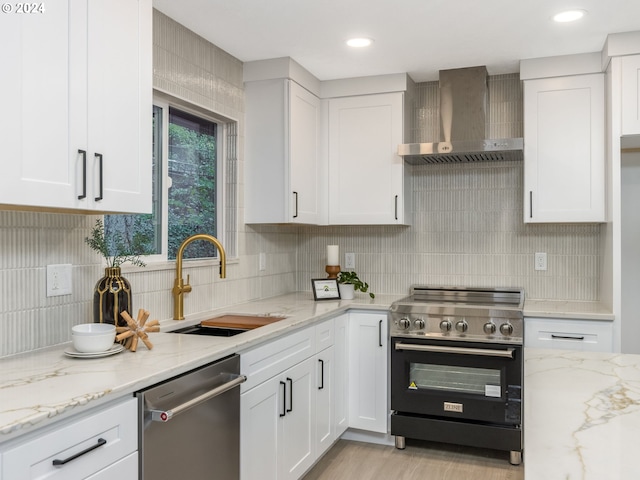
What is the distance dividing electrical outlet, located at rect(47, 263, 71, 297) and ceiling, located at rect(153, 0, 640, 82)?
1.29 m

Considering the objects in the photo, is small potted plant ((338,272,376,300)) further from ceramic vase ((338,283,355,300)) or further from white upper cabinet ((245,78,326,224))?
white upper cabinet ((245,78,326,224))

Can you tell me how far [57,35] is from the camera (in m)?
1.67

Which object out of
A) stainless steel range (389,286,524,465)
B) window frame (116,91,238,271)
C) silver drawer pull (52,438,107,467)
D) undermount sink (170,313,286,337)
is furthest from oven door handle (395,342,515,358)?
silver drawer pull (52,438,107,467)

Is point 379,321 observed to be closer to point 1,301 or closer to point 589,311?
point 589,311

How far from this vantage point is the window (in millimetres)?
2710

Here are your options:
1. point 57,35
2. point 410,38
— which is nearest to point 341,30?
point 410,38

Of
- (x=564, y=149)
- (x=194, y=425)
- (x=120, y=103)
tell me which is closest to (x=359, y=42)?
(x=564, y=149)

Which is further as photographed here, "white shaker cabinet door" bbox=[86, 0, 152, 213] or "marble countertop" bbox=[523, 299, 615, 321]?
"marble countertop" bbox=[523, 299, 615, 321]

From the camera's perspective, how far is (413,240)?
13.0ft

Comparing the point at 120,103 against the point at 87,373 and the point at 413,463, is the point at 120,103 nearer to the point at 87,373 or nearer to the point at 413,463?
the point at 87,373

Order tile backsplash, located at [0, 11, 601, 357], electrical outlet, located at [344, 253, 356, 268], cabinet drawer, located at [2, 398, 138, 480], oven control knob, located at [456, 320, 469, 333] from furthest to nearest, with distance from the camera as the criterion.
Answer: electrical outlet, located at [344, 253, 356, 268] → oven control knob, located at [456, 320, 469, 333] → tile backsplash, located at [0, 11, 601, 357] → cabinet drawer, located at [2, 398, 138, 480]

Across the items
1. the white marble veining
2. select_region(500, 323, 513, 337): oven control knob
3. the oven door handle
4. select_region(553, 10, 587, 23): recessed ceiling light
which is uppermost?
select_region(553, 10, 587, 23): recessed ceiling light

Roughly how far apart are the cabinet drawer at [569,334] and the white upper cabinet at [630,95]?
3.50 ft

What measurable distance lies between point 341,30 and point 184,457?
2.15 m
